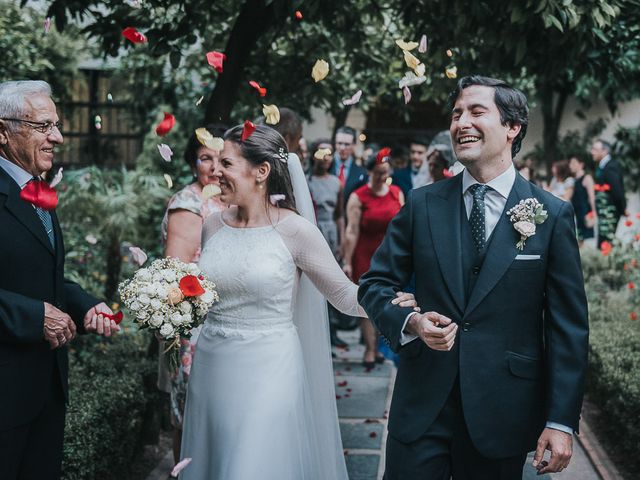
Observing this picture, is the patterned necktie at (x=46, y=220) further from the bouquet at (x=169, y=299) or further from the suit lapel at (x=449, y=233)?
the suit lapel at (x=449, y=233)

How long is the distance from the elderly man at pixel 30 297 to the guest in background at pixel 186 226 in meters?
1.21

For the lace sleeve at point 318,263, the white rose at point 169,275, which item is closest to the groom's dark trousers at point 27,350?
the white rose at point 169,275

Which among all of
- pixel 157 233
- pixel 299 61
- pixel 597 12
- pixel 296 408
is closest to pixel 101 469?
pixel 296 408

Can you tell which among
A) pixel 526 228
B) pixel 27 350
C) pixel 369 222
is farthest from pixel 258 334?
pixel 369 222

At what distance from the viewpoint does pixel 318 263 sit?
396cm

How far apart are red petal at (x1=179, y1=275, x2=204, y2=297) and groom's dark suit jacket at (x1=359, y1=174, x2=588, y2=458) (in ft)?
2.62

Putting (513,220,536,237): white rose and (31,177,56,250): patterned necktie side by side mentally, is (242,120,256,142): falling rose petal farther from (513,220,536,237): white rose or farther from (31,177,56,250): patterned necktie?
(513,220,536,237): white rose

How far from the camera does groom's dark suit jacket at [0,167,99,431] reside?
129 inches

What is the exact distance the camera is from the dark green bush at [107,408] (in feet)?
14.4

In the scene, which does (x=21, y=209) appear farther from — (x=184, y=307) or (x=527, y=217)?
(x=527, y=217)

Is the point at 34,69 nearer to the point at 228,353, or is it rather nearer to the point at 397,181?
the point at 397,181

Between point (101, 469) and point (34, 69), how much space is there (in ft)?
28.8

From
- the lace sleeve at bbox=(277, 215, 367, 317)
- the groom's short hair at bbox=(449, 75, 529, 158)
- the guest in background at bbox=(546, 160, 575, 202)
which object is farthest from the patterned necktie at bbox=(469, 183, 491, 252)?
the guest in background at bbox=(546, 160, 575, 202)

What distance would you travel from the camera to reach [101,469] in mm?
4648
